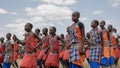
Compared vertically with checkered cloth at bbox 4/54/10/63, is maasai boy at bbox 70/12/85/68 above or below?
above

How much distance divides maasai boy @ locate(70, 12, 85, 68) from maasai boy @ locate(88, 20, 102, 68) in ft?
6.65

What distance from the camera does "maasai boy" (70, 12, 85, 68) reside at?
998 centimetres

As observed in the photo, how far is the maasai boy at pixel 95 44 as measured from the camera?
39.3ft

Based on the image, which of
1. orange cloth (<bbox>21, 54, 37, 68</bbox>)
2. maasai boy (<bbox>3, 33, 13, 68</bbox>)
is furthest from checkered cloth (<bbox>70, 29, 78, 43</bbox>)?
maasai boy (<bbox>3, 33, 13, 68</bbox>)

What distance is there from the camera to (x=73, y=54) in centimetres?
1006

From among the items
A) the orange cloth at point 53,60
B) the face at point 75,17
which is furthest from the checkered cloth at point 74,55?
the orange cloth at point 53,60

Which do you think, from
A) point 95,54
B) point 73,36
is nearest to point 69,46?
point 73,36

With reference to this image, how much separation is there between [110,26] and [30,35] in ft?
17.7

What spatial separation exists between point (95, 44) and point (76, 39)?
91.7 inches

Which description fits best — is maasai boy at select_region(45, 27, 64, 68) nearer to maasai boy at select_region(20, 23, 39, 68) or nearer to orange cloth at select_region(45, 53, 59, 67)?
orange cloth at select_region(45, 53, 59, 67)

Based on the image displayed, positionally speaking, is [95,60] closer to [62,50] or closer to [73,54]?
[73,54]

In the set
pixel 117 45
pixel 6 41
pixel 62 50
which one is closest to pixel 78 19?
pixel 6 41

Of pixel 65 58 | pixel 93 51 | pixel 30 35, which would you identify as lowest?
pixel 65 58

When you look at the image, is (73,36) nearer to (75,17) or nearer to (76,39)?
(76,39)
